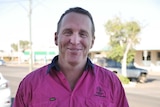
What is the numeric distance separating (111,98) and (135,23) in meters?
20.5

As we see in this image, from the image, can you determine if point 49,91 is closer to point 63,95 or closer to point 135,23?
point 63,95

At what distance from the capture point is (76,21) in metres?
2.27

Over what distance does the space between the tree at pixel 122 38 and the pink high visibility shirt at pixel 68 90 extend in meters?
19.1

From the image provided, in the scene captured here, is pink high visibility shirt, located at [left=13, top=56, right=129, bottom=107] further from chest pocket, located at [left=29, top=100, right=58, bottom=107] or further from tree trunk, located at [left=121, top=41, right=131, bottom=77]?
tree trunk, located at [left=121, top=41, right=131, bottom=77]

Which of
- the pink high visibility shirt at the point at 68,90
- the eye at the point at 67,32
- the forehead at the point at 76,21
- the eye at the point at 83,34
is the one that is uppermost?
the forehead at the point at 76,21

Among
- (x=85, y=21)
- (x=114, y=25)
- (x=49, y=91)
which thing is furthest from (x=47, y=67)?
(x=114, y=25)

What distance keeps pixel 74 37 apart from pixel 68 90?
391 mm

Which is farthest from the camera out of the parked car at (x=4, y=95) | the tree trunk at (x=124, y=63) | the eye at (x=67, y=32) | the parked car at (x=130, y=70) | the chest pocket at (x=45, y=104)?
the parked car at (x=130, y=70)

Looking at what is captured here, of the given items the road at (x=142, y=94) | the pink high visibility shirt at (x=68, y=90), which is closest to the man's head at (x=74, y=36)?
the pink high visibility shirt at (x=68, y=90)

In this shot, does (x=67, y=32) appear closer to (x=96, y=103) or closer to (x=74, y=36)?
(x=74, y=36)

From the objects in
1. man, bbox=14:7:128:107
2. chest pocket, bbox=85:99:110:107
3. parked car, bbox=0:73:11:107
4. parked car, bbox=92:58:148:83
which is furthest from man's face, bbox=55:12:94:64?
parked car, bbox=92:58:148:83

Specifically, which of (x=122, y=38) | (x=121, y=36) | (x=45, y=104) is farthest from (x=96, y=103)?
(x=122, y=38)

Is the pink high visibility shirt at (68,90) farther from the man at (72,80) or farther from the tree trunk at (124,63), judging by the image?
the tree trunk at (124,63)

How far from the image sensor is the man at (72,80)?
86.4 inches
